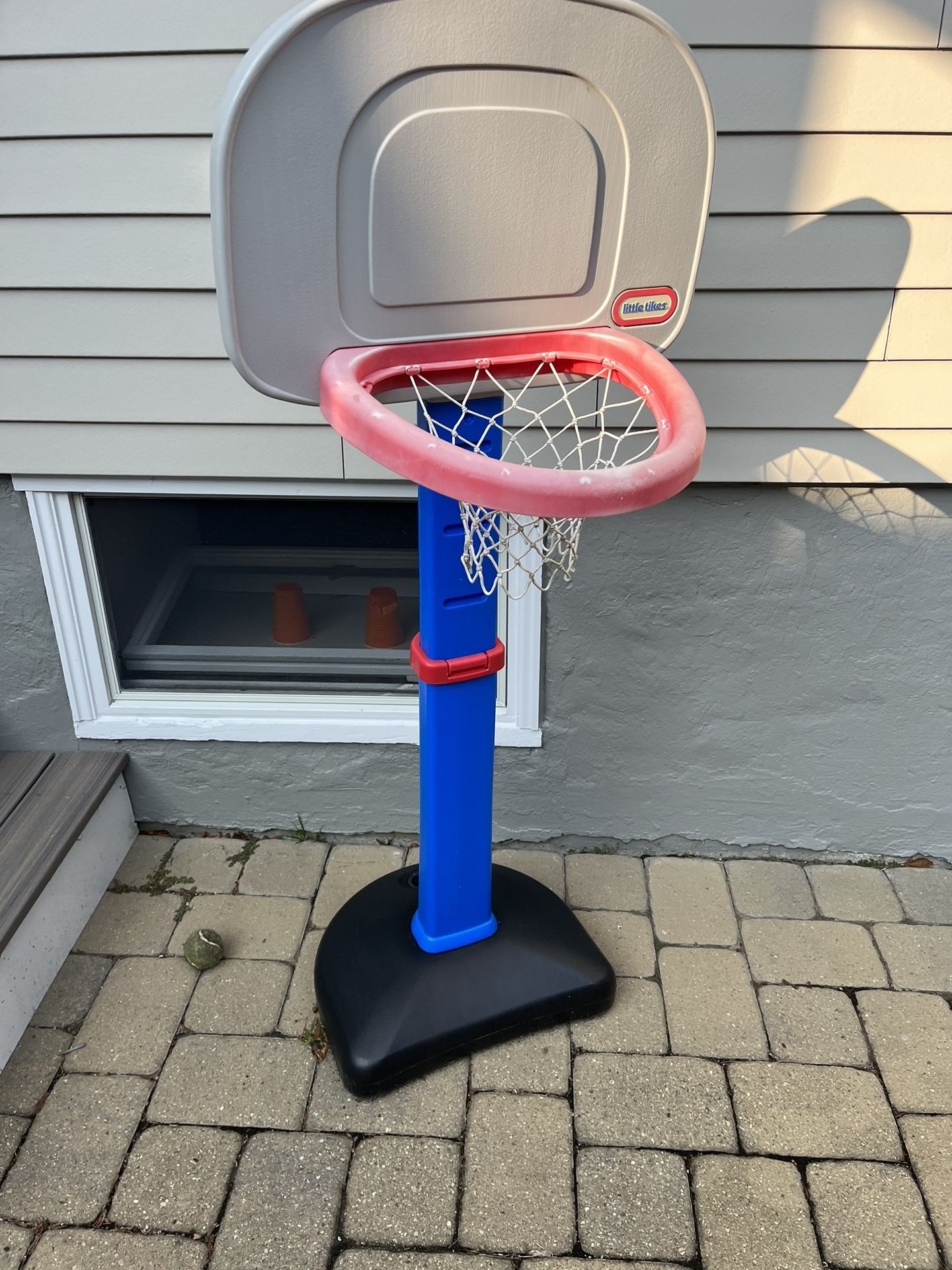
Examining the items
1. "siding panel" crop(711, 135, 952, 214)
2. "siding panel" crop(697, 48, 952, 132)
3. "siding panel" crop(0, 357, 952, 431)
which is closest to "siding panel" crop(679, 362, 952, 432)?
"siding panel" crop(0, 357, 952, 431)

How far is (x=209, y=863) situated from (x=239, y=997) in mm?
516

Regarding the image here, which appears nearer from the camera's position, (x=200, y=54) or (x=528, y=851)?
(x=200, y=54)

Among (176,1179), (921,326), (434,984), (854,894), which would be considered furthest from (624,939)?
(921,326)

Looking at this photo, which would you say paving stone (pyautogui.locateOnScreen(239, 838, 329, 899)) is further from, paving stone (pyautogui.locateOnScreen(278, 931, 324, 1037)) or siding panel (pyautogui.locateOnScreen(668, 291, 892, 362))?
siding panel (pyautogui.locateOnScreen(668, 291, 892, 362))

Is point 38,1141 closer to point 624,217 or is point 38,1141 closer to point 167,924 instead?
point 167,924

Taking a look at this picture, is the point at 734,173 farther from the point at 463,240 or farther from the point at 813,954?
the point at 813,954

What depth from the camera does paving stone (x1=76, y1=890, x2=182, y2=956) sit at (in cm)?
254

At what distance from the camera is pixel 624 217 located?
5.49ft

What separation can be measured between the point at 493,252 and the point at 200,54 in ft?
3.10

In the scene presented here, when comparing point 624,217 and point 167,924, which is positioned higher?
point 624,217

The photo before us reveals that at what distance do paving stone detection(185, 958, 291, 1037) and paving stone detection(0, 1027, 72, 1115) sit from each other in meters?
0.30

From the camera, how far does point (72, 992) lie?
7.97 feet

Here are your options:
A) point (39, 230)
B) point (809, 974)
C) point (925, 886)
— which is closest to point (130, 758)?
point (39, 230)

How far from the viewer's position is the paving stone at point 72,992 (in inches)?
92.9
